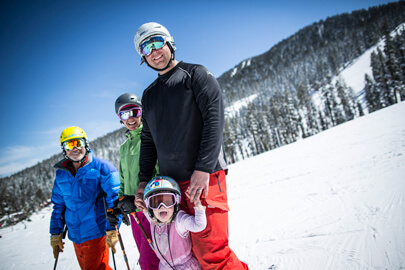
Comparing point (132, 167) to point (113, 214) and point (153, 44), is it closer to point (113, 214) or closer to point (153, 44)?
point (113, 214)

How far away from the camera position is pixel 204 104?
162 centimetres

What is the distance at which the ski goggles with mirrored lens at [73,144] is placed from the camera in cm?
323

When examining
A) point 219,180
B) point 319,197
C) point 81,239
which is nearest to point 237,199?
point 319,197

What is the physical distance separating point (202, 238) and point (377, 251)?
94.9 inches

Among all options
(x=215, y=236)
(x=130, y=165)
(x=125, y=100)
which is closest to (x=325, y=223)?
(x=215, y=236)

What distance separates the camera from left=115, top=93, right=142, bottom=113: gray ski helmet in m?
→ 3.08

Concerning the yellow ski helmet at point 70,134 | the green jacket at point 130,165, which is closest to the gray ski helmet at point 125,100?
the green jacket at point 130,165

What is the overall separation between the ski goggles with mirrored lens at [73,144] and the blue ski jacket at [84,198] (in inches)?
11.9

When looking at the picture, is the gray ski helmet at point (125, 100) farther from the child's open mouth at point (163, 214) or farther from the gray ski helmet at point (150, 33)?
the child's open mouth at point (163, 214)

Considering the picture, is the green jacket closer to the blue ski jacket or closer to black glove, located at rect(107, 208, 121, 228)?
black glove, located at rect(107, 208, 121, 228)

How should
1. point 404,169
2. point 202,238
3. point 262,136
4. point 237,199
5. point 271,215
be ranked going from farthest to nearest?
point 262,136
point 237,199
point 404,169
point 271,215
point 202,238

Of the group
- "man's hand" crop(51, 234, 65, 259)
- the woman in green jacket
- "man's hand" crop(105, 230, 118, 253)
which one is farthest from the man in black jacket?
A: "man's hand" crop(51, 234, 65, 259)

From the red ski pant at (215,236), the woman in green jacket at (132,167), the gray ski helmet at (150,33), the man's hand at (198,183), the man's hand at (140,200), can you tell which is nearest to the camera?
the man's hand at (198,183)

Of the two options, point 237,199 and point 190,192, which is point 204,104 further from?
point 237,199
